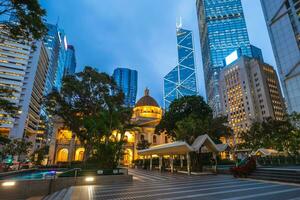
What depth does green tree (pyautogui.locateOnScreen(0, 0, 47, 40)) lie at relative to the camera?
302 inches

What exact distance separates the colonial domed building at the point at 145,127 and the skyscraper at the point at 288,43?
3895cm

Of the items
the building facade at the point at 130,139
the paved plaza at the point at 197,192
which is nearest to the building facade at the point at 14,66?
the building facade at the point at 130,139

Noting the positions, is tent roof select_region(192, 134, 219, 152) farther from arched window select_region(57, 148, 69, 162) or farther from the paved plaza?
arched window select_region(57, 148, 69, 162)

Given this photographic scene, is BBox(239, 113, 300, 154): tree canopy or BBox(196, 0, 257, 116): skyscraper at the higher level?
BBox(196, 0, 257, 116): skyscraper

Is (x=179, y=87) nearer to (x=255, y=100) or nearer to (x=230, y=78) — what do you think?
(x=230, y=78)

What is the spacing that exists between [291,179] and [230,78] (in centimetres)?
10872

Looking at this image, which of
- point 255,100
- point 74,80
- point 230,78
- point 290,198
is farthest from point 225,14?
point 290,198

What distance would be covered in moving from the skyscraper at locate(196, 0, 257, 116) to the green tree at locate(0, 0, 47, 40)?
147m

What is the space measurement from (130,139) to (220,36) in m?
141

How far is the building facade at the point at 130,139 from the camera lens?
48.1 meters

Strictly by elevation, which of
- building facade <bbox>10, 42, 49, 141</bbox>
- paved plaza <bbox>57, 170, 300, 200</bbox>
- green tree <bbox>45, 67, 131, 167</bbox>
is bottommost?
paved plaza <bbox>57, 170, 300, 200</bbox>

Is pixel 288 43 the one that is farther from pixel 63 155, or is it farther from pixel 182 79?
pixel 182 79

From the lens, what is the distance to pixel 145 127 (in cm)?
5953

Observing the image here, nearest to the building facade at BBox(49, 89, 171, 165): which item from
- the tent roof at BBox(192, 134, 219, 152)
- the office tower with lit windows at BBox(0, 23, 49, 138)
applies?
the tent roof at BBox(192, 134, 219, 152)
